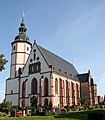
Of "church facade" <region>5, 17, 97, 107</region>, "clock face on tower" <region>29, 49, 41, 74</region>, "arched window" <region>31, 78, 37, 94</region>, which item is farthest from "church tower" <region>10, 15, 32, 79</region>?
"arched window" <region>31, 78, 37, 94</region>

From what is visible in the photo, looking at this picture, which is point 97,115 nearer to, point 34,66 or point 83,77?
point 34,66

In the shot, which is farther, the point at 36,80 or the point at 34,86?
the point at 34,86

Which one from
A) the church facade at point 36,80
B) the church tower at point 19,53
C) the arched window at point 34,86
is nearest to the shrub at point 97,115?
the church facade at point 36,80

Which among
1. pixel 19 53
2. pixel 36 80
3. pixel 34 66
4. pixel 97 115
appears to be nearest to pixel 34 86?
pixel 36 80

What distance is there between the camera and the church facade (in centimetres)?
5334

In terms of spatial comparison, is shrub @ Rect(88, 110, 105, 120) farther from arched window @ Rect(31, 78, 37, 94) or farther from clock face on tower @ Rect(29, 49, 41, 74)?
clock face on tower @ Rect(29, 49, 41, 74)

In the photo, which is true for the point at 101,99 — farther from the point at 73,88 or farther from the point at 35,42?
the point at 35,42

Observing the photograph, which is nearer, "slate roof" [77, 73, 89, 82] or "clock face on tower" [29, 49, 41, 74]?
"clock face on tower" [29, 49, 41, 74]

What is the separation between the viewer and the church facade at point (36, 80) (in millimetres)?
53344

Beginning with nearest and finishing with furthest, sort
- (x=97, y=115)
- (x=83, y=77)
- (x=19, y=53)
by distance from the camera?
1. (x=97, y=115)
2. (x=19, y=53)
3. (x=83, y=77)

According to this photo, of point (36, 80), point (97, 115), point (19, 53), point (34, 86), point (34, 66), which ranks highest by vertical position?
point (19, 53)

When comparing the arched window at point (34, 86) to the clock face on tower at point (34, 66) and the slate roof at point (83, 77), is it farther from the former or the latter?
the slate roof at point (83, 77)

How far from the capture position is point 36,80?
5588cm

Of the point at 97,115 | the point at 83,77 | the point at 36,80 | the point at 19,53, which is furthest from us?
the point at 83,77
